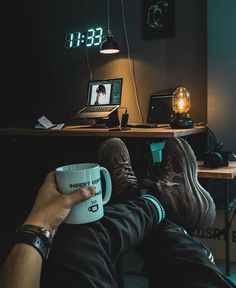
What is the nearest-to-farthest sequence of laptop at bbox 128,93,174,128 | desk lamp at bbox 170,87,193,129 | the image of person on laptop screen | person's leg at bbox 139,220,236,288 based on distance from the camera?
1. person's leg at bbox 139,220,236,288
2. desk lamp at bbox 170,87,193,129
3. laptop at bbox 128,93,174,128
4. the image of person on laptop screen

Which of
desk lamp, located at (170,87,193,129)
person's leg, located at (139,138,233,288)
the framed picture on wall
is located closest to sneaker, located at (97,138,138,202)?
person's leg, located at (139,138,233,288)

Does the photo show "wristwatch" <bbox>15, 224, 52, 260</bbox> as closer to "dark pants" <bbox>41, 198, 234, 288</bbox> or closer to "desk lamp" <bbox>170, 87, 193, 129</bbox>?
"dark pants" <bbox>41, 198, 234, 288</bbox>

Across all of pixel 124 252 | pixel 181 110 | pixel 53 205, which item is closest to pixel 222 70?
pixel 181 110

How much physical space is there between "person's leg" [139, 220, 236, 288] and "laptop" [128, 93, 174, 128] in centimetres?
142

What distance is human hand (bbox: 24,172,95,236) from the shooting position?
0.69 meters

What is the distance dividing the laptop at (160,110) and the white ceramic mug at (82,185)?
5.13ft

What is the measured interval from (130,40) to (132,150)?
947mm

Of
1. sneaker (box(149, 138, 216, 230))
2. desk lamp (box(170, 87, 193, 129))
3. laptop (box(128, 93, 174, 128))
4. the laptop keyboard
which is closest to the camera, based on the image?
sneaker (box(149, 138, 216, 230))

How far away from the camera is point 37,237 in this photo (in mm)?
667

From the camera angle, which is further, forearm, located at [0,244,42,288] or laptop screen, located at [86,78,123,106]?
laptop screen, located at [86,78,123,106]

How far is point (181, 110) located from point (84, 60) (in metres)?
1.15

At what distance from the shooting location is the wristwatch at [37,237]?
0.66 metres

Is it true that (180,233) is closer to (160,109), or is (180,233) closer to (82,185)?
(82,185)

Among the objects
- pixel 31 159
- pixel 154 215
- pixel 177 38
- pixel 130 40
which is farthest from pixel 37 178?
pixel 154 215
